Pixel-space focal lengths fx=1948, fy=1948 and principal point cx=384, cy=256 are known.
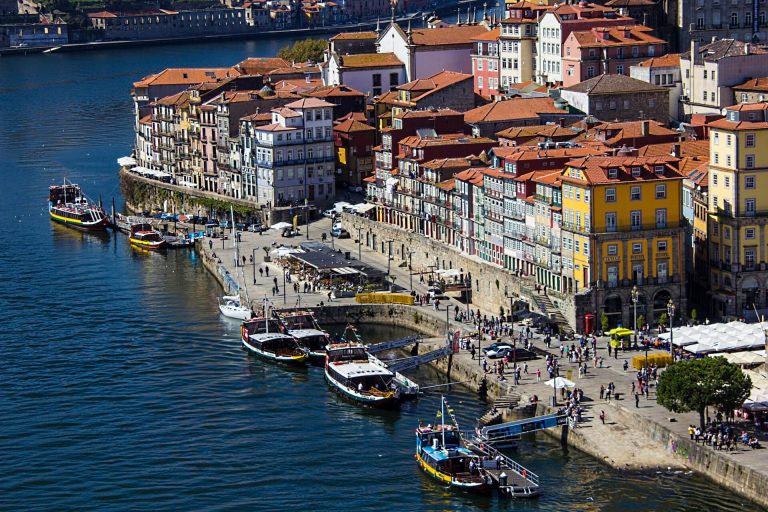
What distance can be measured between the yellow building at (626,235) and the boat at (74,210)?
5555 centimetres

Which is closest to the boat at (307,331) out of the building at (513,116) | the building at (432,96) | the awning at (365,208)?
the awning at (365,208)

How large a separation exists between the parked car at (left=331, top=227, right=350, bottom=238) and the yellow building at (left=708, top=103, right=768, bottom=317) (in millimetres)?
34087

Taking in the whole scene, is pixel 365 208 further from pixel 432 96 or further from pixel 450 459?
pixel 450 459

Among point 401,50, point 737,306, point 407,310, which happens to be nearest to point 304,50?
point 401,50

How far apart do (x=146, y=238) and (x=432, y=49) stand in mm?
33056

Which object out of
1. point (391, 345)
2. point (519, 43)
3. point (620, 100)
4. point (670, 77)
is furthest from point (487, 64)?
point (391, 345)

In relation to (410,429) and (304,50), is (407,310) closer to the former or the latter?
(410,429)

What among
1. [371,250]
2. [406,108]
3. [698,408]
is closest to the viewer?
[698,408]

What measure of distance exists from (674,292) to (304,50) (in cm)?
9615

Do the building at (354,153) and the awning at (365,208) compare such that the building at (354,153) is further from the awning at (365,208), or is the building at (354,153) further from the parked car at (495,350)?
the parked car at (495,350)

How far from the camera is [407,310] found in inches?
3981

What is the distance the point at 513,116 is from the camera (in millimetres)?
121938

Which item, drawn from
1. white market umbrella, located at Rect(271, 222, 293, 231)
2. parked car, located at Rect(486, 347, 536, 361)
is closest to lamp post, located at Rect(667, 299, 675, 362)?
parked car, located at Rect(486, 347, 536, 361)

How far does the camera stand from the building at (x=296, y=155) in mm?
132125
